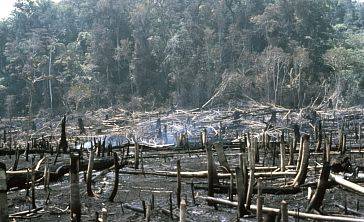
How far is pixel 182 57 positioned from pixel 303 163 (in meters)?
41.1

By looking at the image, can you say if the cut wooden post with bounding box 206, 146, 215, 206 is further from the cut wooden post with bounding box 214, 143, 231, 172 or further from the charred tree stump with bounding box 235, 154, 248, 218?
the charred tree stump with bounding box 235, 154, 248, 218

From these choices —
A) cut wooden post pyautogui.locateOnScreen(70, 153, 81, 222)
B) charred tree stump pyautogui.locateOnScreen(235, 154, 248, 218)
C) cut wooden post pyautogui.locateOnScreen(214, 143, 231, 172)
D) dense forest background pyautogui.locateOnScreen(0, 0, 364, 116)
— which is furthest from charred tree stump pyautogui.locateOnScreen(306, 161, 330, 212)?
dense forest background pyautogui.locateOnScreen(0, 0, 364, 116)

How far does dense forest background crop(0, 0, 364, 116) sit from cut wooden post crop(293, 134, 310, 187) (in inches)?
1307

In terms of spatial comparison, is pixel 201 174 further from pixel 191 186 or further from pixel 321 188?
pixel 321 188

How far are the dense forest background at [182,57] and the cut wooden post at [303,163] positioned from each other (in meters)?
33.2

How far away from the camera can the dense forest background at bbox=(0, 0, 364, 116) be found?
46.6 m

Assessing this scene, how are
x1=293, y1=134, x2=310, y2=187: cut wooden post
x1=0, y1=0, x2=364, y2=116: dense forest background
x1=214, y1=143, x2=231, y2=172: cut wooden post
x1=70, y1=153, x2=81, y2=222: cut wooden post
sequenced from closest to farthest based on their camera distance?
x1=70, y1=153, x2=81, y2=222: cut wooden post → x1=293, y1=134, x2=310, y2=187: cut wooden post → x1=214, y1=143, x2=231, y2=172: cut wooden post → x1=0, y1=0, x2=364, y2=116: dense forest background

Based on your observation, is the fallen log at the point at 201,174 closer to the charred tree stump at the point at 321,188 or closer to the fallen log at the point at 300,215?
the fallen log at the point at 300,215

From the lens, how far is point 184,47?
166ft

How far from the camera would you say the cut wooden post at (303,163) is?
10.0m

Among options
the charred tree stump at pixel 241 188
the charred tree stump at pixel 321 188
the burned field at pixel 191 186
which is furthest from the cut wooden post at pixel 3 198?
the charred tree stump at pixel 321 188

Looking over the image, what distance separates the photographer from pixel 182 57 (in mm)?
50750

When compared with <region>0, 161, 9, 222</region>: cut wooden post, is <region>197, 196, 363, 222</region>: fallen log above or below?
below

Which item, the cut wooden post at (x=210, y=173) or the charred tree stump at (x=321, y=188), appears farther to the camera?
the cut wooden post at (x=210, y=173)
